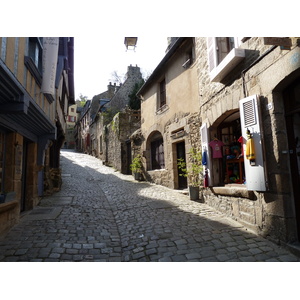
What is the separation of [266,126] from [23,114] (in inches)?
167

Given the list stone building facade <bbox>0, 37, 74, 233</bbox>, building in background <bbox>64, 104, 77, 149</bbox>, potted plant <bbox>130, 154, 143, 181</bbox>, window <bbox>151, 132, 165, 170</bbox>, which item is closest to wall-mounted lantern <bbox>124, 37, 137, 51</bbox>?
stone building facade <bbox>0, 37, 74, 233</bbox>

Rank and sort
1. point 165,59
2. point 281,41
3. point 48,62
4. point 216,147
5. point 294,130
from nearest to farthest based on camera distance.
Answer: point 281,41
point 294,130
point 48,62
point 216,147
point 165,59

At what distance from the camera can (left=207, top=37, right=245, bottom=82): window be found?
405cm

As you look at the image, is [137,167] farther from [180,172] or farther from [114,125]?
[114,125]

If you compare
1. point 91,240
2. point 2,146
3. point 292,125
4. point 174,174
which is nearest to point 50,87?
point 2,146

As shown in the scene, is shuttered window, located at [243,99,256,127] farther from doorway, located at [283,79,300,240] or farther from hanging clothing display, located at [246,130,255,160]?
doorway, located at [283,79,300,240]

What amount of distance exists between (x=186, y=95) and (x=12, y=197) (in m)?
5.56

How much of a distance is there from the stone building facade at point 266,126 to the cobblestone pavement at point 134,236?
1.32ft

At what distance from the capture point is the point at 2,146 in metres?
4.04

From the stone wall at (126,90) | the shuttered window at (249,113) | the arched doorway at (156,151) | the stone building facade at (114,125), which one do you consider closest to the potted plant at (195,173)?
the shuttered window at (249,113)

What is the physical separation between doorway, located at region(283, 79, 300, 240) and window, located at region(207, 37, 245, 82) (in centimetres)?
125

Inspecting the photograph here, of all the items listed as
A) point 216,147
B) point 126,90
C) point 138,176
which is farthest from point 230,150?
point 126,90

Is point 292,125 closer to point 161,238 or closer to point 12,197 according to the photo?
point 161,238

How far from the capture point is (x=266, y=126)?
3504 millimetres
